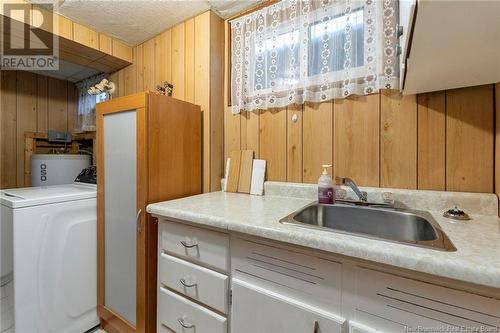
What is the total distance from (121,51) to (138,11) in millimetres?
548

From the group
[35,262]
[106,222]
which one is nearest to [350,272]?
[106,222]

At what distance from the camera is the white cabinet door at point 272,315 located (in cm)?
72

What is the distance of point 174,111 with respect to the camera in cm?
141

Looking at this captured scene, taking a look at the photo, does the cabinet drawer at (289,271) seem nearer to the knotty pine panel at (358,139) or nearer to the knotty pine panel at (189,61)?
the knotty pine panel at (358,139)

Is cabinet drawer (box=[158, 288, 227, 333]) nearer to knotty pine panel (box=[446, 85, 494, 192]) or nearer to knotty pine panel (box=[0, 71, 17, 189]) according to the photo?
knotty pine panel (box=[446, 85, 494, 192])

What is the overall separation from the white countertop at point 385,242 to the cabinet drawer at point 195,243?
0.20 feet

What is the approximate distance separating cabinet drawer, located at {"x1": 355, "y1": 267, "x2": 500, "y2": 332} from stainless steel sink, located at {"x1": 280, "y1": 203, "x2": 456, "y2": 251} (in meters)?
0.25

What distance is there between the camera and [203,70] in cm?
165

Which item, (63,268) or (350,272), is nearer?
(350,272)

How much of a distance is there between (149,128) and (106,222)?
2.35 ft

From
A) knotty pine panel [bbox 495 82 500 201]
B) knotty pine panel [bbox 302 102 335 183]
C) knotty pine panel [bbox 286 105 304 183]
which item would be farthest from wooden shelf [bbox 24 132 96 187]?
knotty pine panel [bbox 495 82 500 201]

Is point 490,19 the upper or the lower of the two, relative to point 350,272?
upper

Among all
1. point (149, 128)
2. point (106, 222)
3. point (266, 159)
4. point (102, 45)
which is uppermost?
point (102, 45)

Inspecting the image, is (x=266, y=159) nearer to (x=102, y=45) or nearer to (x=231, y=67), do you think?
(x=231, y=67)
